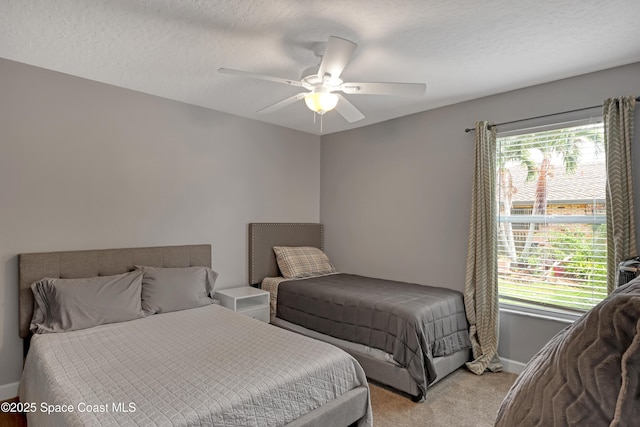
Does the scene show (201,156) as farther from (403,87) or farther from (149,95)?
(403,87)

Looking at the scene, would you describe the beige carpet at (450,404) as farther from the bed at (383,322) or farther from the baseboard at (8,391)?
the baseboard at (8,391)

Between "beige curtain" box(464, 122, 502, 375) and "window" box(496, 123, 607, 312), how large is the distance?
156 millimetres

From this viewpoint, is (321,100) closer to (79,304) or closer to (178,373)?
(178,373)

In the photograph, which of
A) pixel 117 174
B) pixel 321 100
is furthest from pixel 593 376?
pixel 117 174

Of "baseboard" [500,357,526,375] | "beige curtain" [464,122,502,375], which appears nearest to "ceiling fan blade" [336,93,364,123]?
"beige curtain" [464,122,502,375]

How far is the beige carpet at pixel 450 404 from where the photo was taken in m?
2.32

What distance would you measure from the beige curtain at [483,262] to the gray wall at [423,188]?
0.51 ft

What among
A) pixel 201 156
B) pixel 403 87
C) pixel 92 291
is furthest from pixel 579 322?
pixel 201 156

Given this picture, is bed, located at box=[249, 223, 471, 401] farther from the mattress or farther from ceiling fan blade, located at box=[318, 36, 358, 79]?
ceiling fan blade, located at box=[318, 36, 358, 79]

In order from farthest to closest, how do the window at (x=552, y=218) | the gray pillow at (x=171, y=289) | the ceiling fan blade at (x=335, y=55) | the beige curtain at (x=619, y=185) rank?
the gray pillow at (x=171, y=289) < the window at (x=552, y=218) < the beige curtain at (x=619, y=185) < the ceiling fan blade at (x=335, y=55)

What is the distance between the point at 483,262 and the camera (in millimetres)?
3076

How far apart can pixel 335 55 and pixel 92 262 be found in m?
2.46

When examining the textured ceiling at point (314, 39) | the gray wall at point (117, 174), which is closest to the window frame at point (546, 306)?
the textured ceiling at point (314, 39)

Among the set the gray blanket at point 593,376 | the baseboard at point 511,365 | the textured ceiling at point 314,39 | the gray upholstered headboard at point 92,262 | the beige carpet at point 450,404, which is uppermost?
the textured ceiling at point 314,39
